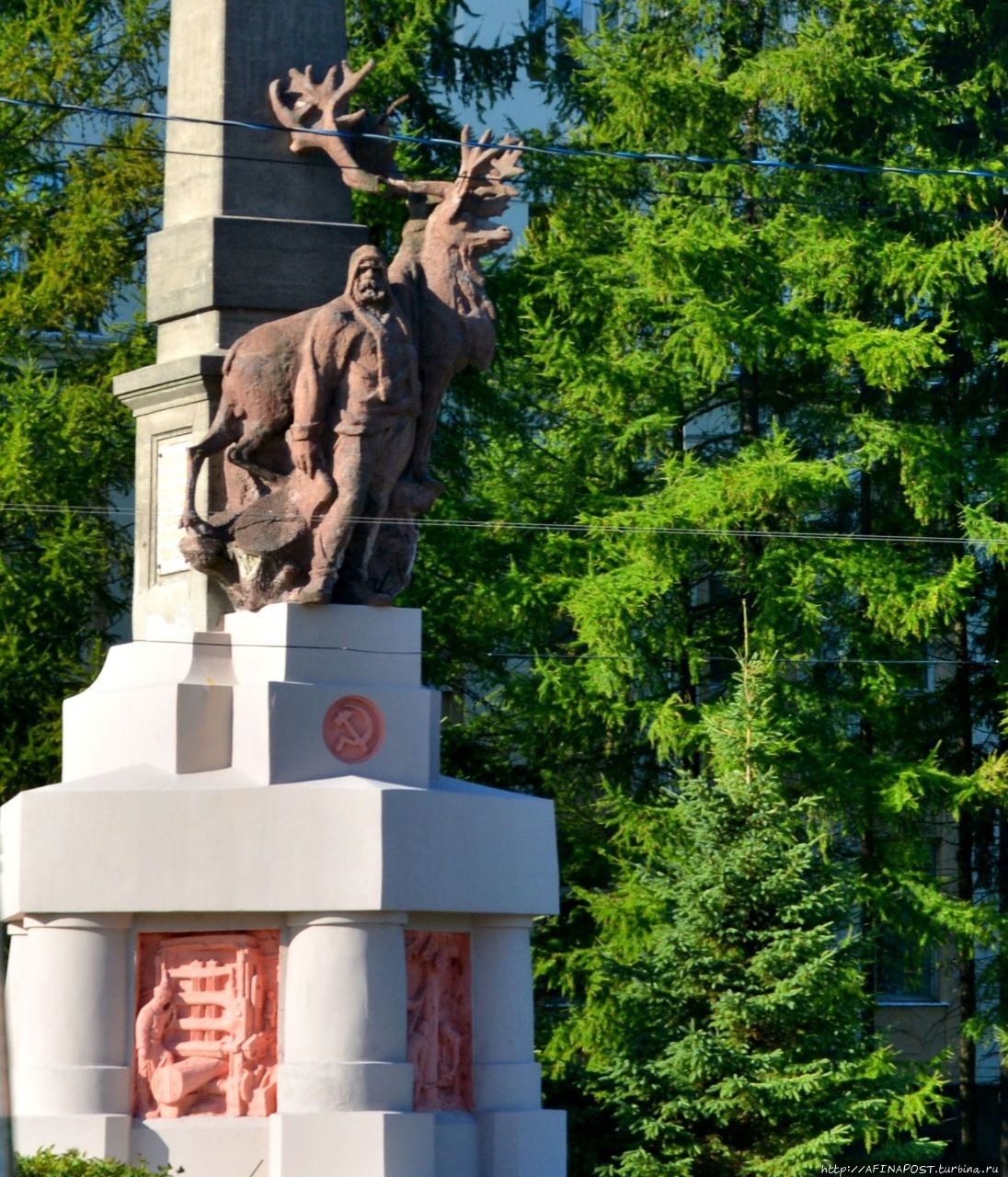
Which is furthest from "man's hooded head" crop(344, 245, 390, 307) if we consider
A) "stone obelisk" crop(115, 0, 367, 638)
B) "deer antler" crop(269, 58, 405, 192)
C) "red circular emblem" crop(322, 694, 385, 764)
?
"red circular emblem" crop(322, 694, 385, 764)

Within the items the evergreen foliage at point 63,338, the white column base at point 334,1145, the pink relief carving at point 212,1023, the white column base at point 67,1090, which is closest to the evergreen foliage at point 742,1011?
the white column base at point 334,1145

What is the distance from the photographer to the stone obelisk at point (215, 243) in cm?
1864

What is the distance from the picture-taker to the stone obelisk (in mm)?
18641

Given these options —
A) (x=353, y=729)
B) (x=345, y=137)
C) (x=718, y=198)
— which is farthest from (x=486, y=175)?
(x=718, y=198)

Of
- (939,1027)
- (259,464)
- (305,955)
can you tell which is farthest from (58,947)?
(939,1027)

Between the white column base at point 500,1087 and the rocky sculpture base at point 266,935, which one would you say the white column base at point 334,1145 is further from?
the white column base at point 500,1087

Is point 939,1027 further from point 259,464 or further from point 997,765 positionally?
point 259,464

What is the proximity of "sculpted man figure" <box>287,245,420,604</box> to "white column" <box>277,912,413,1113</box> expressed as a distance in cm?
214

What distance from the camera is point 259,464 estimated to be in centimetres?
1825

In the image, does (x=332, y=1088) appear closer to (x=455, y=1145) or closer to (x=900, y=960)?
(x=455, y=1145)

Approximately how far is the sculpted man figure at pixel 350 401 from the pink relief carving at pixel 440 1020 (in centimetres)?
209

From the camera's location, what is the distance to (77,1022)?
1708 cm

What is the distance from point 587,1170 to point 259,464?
20.8 feet

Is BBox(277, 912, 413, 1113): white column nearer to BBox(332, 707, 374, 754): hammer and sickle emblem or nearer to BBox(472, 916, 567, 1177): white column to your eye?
BBox(472, 916, 567, 1177): white column
